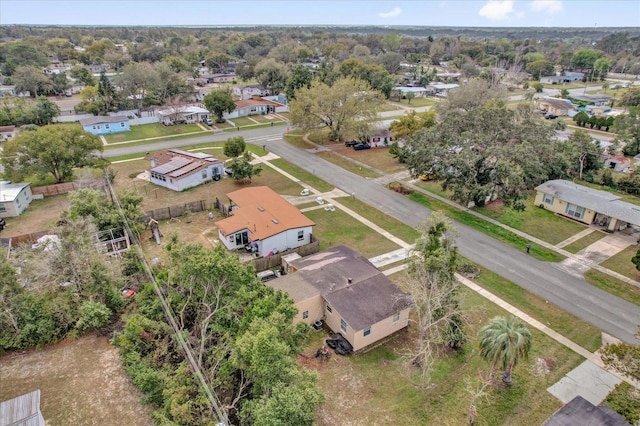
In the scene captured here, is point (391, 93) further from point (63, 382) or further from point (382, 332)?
point (63, 382)

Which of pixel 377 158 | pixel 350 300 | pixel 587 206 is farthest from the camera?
pixel 377 158

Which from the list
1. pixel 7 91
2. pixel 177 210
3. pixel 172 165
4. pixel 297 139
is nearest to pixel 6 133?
pixel 172 165

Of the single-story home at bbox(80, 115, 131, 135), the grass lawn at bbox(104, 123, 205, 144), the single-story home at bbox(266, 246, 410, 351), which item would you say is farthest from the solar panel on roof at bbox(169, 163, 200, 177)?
the single-story home at bbox(80, 115, 131, 135)

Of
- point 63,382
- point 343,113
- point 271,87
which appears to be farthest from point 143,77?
point 63,382

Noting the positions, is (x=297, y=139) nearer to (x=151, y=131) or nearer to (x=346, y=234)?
(x=151, y=131)

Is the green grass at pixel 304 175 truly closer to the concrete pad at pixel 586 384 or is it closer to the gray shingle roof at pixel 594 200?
the gray shingle roof at pixel 594 200

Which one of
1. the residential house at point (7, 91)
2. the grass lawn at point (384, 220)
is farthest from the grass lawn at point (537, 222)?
the residential house at point (7, 91)
